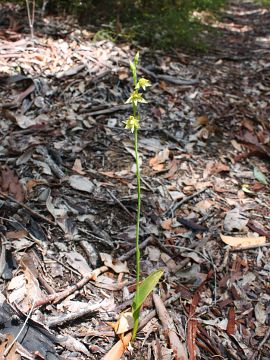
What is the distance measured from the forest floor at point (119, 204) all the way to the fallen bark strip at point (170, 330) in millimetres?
12

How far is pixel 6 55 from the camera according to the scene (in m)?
4.40

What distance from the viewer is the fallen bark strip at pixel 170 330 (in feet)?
6.85

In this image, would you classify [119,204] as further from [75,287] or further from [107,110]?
[107,110]

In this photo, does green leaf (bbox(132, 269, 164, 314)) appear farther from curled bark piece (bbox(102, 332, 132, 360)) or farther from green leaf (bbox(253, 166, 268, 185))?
green leaf (bbox(253, 166, 268, 185))

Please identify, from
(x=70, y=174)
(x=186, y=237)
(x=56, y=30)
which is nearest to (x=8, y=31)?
(x=56, y=30)

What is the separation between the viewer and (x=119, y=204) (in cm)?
290

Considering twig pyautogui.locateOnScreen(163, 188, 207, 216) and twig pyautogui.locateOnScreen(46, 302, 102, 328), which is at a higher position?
twig pyautogui.locateOnScreen(46, 302, 102, 328)

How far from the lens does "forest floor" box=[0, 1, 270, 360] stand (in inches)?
84.6

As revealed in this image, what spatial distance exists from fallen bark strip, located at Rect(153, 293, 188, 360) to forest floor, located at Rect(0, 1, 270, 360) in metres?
0.01

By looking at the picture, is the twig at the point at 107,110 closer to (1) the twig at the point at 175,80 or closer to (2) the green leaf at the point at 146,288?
(1) the twig at the point at 175,80

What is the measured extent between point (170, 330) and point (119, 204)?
99cm

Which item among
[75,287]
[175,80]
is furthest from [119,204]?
[175,80]

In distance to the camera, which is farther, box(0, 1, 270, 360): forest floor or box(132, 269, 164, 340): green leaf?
box(0, 1, 270, 360): forest floor

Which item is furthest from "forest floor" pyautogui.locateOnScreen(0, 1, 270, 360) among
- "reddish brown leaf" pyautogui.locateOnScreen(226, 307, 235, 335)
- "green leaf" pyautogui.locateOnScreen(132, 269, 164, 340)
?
"green leaf" pyautogui.locateOnScreen(132, 269, 164, 340)
